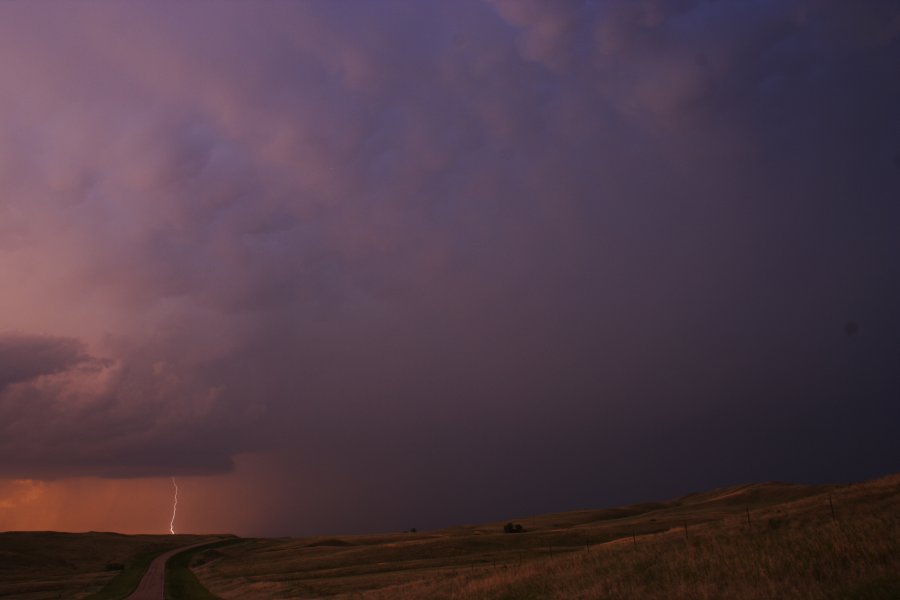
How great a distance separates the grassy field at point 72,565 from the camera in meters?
65.9

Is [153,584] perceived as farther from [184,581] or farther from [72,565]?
[72,565]

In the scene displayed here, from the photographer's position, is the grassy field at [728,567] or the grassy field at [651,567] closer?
the grassy field at [728,567]

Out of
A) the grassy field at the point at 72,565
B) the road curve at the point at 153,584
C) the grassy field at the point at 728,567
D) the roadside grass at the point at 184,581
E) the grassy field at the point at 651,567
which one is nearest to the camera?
the grassy field at the point at 728,567

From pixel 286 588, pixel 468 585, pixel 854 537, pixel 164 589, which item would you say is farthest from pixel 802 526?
pixel 164 589

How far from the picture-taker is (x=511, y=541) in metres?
73.7

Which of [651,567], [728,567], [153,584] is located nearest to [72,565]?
[153,584]

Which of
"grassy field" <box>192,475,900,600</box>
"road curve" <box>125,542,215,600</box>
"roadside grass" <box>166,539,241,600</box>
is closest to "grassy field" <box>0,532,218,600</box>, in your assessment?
"road curve" <box>125,542,215,600</box>

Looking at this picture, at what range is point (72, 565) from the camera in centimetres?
10738

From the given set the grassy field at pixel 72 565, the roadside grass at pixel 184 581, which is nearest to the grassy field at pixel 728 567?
the roadside grass at pixel 184 581

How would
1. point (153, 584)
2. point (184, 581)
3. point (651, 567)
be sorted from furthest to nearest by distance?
point (184, 581)
point (153, 584)
point (651, 567)

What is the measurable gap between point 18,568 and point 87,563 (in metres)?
12.6

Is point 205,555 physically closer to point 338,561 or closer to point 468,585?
point 338,561

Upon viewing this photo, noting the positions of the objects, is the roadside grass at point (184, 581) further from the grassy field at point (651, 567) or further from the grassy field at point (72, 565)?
the grassy field at point (72, 565)

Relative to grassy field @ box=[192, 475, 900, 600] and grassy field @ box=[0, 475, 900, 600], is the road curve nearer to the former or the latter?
grassy field @ box=[0, 475, 900, 600]
